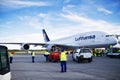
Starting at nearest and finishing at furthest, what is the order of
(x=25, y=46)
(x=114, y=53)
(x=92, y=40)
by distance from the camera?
(x=114, y=53) → (x=92, y=40) → (x=25, y=46)

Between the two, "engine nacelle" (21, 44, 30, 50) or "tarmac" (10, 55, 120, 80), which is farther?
"engine nacelle" (21, 44, 30, 50)

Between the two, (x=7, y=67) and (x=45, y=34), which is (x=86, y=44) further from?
(x=7, y=67)

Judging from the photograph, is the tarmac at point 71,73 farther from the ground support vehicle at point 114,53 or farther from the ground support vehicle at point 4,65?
the ground support vehicle at point 114,53

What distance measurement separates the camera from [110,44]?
124 feet

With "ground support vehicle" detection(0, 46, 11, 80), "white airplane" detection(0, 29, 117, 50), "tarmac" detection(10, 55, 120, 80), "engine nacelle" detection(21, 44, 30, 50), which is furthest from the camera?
"engine nacelle" detection(21, 44, 30, 50)

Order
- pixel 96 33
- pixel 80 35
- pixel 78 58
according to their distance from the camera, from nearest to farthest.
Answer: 1. pixel 78 58
2. pixel 96 33
3. pixel 80 35

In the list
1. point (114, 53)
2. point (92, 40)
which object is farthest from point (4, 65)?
point (92, 40)

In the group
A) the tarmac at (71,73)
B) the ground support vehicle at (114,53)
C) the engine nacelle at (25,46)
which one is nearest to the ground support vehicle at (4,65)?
the tarmac at (71,73)

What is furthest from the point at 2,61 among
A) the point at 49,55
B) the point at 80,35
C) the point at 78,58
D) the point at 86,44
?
the point at 80,35

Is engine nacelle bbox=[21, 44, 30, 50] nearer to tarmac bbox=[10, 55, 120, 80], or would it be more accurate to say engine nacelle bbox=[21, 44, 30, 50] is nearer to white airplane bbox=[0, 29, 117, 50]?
white airplane bbox=[0, 29, 117, 50]

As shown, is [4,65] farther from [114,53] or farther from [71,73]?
[114,53]

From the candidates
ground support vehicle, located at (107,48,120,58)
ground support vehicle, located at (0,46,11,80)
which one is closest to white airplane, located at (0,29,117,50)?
ground support vehicle, located at (107,48,120,58)

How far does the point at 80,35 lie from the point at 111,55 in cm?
864

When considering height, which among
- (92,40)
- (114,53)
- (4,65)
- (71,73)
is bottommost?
(71,73)
